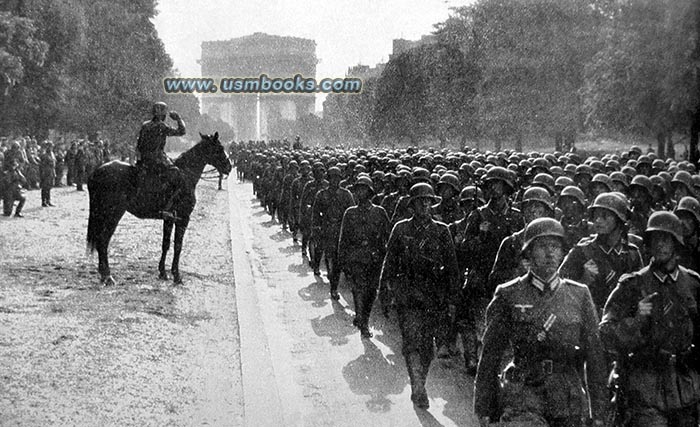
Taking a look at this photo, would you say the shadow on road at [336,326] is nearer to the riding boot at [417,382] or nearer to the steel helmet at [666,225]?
the riding boot at [417,382]

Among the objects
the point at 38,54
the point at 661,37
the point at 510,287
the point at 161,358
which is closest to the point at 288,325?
the point at 161,358

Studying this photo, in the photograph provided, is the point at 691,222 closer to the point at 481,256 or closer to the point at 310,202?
the point at 481,256

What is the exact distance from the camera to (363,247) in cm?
1065

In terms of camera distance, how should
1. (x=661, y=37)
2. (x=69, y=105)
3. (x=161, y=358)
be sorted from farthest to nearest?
(x=69, y=105) < (x=661, y=37) < (x=161, y=358)

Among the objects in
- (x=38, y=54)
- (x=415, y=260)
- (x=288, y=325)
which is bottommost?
(x=288, y=325)

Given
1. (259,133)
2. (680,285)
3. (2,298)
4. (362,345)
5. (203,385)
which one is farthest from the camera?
(259,133)

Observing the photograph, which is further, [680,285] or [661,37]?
[661,37]

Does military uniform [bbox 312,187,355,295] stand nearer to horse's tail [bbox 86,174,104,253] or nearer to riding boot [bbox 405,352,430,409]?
horse's tail [bbox 86,174,104,253]

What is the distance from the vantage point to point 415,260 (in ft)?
25.4

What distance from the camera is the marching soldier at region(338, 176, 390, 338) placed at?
34.7 ft

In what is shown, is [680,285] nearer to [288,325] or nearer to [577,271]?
[577,271]

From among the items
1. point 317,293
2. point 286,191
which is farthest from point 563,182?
point 286,191

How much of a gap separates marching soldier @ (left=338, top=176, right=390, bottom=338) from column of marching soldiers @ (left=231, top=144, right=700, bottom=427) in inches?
0.7

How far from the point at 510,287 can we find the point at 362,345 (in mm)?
5296
